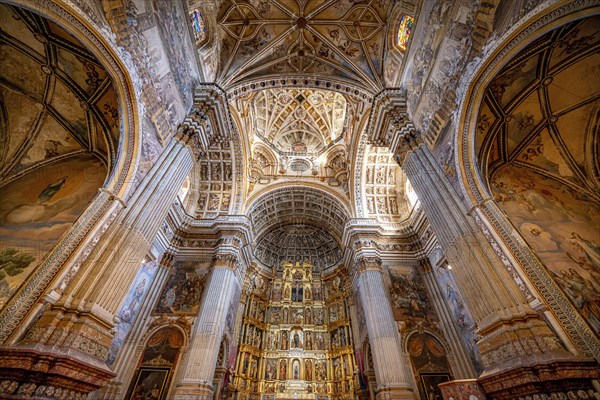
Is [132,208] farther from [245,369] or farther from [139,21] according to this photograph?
[245,369]

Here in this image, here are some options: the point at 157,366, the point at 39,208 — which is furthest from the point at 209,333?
the point at 39,208

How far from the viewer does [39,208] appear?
8.02m

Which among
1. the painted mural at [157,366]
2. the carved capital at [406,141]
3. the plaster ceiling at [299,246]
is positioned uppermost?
the plaster ceiling at [299,246]

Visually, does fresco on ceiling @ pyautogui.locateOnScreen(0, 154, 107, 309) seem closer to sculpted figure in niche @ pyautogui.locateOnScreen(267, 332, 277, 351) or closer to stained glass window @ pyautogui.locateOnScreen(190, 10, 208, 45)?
stained glass window @ pyautogui.locateOnScreen(190, 10, 208, 45)

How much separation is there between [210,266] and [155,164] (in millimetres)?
8274

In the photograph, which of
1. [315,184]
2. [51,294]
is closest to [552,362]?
[51,294]

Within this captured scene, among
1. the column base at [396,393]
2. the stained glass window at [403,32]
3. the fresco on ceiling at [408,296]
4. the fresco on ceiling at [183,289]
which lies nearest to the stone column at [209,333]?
the fresco on ceiling at [183,289]

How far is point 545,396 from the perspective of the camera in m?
4.28

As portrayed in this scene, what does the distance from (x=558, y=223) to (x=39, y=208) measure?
1578 cm

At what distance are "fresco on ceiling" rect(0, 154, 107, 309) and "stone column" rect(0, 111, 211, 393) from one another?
255 centimetres

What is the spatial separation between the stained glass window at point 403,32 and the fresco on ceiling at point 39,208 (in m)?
13.1

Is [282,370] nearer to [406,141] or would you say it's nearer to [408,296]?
[408,296]

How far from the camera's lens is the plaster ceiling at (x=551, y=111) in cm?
623

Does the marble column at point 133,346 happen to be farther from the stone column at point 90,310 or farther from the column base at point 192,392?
the stone column at point 90,310
